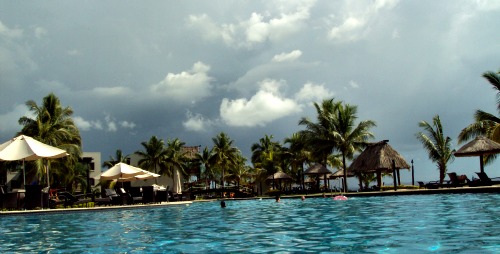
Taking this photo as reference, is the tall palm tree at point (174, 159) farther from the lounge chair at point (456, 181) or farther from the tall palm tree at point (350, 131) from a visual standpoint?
the lounge chair at point (456, 181)

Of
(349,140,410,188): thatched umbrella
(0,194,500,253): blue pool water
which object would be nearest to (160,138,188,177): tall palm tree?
(349,140,410,188): thatched umbrella

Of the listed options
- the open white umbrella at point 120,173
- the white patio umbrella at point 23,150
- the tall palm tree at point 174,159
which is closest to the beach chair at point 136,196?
the open white umbrella at point 120,173

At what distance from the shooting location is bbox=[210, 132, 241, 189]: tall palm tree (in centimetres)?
5900

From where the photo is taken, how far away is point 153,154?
58.8m

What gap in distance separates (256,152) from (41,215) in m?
46.4

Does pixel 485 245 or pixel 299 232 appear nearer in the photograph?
pixel 485 245

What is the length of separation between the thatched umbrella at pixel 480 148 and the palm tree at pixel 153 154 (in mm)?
37510

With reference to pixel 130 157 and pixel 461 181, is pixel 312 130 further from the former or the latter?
pixel 130 157

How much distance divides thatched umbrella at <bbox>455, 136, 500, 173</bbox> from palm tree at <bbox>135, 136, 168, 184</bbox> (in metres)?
37.5

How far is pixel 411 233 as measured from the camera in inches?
338

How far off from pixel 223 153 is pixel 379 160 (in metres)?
28.0

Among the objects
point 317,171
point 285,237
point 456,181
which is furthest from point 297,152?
point 285,237

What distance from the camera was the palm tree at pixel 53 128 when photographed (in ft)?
107

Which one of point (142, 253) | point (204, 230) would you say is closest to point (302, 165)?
point (204, 230)
